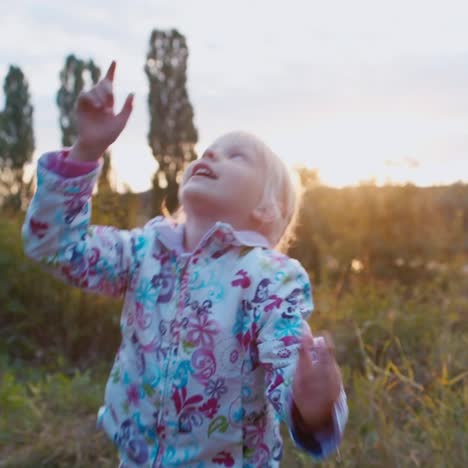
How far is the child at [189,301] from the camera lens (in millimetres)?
1509

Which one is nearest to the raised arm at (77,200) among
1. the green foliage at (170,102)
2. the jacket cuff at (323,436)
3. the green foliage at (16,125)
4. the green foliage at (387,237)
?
the jacket cuff at (323,436)

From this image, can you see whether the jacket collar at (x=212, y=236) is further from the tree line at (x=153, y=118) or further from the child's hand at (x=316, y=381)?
the tree line at (x=153, y=118)

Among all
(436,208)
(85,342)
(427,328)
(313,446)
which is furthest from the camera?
(436,208)

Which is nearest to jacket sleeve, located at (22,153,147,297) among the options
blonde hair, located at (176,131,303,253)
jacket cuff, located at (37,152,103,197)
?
jacket cuff, located at (37,152,103,197)

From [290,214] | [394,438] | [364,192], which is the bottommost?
[394,438]

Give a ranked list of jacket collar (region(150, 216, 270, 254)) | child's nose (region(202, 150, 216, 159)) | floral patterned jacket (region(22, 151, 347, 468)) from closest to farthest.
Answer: floral patterned jacket (region(22, 151, 347, 468)), jacket collar (region(150, 216, 270, 254)), child's nose (region(202, 150, 216, 159))

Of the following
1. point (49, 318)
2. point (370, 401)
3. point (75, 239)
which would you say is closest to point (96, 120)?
point (75, 239)

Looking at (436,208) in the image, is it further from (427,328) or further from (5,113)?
(5,113)

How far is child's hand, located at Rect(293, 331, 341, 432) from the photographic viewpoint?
117 cm

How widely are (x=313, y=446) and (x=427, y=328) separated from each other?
9.00ft

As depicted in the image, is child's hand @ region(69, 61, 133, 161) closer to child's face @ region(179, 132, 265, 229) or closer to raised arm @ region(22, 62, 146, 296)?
raised arm @ region(22, 62, 146, 296)

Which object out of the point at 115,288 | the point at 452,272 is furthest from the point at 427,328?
the point at 115,288

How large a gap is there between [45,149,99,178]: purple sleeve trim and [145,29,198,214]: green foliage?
7.94m

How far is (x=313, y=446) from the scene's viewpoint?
1283 millimetres
